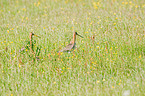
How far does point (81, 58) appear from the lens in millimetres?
5938

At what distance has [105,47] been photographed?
6441mm

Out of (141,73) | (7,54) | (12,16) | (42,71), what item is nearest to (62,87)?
(42,71)

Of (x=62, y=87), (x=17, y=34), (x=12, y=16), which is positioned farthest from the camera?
(x=12, y=16)

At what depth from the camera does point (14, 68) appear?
230 inches

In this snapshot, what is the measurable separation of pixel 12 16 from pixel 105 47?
6.04 metres

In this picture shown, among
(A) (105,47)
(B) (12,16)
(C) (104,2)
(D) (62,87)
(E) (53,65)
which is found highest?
(C) (104,2)

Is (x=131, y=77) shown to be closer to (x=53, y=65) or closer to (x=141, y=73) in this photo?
(x=141, y=73)

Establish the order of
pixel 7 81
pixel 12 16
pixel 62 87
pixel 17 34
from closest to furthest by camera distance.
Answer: pixel 62 87, pixel 7 81, pixel 17 34, pixel 12 16

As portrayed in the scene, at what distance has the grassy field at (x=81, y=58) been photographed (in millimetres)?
5090

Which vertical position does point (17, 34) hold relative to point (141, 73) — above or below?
above

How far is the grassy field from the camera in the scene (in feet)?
16.7

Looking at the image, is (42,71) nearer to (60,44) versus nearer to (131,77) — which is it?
(60,44)

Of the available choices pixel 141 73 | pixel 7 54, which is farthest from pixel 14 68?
pixel 141 73

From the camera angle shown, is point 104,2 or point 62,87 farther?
point 104,2
